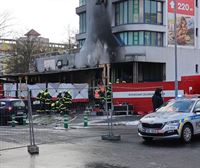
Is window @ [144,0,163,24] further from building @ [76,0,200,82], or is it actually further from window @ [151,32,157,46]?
window @ [151,32,157,46]

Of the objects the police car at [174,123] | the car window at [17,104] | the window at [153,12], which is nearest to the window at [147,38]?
the window at [153,12]

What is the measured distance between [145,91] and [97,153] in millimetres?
17802

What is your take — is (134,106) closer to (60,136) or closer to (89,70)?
(60,136)

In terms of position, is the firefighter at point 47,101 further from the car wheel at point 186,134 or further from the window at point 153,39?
the window at point 153,39

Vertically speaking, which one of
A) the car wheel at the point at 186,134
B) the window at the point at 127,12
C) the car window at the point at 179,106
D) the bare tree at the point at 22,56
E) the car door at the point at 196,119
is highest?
the window at the point at 127,12

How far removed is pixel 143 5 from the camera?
50031 mm

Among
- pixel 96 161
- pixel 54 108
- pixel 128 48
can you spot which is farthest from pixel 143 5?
pixel 96 161

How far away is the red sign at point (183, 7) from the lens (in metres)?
52.4

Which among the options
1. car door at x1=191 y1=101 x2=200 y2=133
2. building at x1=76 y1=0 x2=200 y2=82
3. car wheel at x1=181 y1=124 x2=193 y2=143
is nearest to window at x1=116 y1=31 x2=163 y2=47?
building at x1=76 y1=0 x2=200 y2=82

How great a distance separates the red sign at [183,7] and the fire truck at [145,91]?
23882 millimetres

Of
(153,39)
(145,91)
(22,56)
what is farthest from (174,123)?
(22,56)

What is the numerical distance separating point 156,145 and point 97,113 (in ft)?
50.2

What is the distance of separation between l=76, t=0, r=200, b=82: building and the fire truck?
17.9 metres

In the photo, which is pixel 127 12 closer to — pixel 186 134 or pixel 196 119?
pixel 196 119
